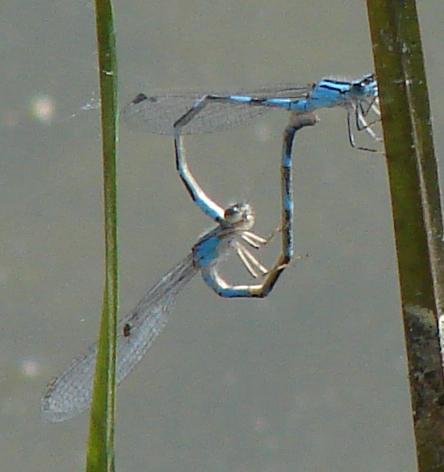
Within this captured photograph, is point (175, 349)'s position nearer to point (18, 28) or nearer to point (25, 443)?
point (25, 443)

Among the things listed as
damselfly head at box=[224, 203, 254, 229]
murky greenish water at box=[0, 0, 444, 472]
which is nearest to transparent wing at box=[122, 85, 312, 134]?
damselfly head at box=[224, 203, 254, 229]

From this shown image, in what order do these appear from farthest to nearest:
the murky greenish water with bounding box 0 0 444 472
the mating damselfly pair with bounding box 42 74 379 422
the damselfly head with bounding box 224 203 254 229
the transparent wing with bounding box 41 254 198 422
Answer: the murky greenish water with bounding box 0 0 444 472 < the transparent wing with bounding box 41 254 198 422 < the damselfly head with bounding box 224 203 254 229 < the mating damselfly pair with bounding box 42 74 379 422

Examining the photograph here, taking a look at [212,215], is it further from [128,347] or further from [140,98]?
[128,347]

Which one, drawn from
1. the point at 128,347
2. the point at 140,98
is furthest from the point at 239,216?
the point at 128,347

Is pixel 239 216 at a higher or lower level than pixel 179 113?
lower

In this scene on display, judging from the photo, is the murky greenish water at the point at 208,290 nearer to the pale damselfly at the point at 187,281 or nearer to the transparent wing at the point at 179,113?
the pale damselfly at the point at 187,281

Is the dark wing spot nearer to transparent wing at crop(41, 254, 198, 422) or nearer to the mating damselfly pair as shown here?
the mating damselfly pair

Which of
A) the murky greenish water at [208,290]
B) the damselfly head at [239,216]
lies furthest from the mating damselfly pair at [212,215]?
→ the murky greenish water at [208,290]
